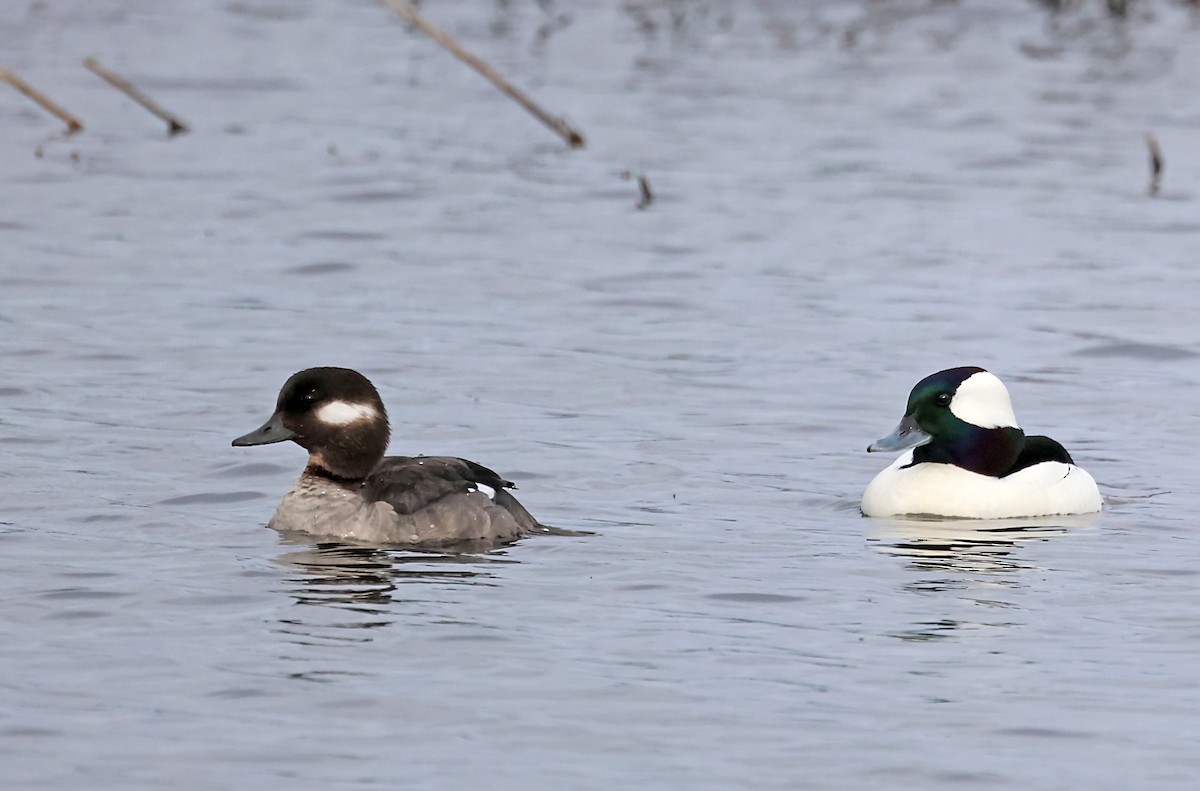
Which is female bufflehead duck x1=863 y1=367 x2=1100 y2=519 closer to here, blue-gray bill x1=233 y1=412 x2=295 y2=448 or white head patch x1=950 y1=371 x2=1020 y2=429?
white head patch x1=950 y1=371 x2=1020 y2=429

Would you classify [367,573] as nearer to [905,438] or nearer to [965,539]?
[965,539]

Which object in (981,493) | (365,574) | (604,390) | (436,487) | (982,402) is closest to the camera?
(365,574)

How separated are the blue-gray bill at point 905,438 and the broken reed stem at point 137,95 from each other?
31.0 feet

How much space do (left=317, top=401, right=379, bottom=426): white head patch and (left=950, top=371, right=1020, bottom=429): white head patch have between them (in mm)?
2919

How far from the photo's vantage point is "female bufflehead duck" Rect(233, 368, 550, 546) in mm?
10133

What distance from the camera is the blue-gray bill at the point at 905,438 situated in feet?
36.9

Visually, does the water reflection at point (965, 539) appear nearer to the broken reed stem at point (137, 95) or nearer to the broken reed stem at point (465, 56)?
the broken reed stem at point (465, 56)

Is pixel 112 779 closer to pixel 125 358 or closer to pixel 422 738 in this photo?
pixel 422 738

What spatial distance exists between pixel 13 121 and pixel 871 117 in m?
9.13

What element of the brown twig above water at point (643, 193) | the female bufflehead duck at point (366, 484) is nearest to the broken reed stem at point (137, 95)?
the brown twig above water at point (643, 193)

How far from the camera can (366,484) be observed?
1036cm

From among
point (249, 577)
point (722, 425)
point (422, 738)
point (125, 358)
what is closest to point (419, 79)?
point (125, 358)

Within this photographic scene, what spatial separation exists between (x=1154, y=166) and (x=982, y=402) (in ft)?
36.6

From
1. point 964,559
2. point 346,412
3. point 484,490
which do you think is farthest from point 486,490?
point 964,559
